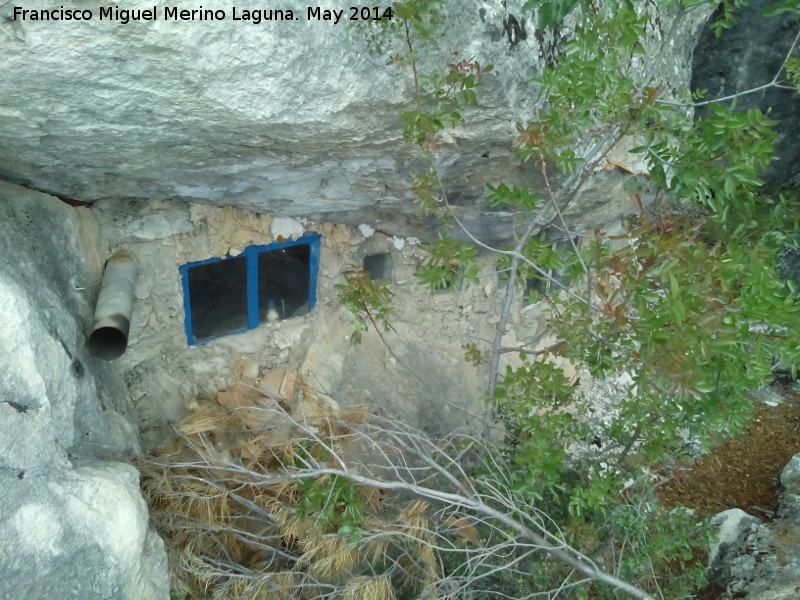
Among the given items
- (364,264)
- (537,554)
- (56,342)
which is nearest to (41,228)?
(56,342)

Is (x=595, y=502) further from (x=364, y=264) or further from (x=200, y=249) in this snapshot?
(x=200, y=249)

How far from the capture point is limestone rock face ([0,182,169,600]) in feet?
5.96

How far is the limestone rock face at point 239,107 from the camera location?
1.66 m

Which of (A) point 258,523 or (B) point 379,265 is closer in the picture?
(A) point 258,523

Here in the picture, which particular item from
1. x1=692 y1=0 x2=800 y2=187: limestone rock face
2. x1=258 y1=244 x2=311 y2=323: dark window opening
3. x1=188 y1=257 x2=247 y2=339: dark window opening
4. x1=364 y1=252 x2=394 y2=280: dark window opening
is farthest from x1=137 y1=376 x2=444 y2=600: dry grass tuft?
x1=692 y1=0 x2=800 y2=187: limestone rock face

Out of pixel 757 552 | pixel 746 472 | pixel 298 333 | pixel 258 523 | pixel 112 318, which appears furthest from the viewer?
pixel 746 472

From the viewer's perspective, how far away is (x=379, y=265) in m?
3.63

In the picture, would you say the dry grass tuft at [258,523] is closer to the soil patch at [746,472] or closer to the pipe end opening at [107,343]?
the pipe end opening at [107,343]

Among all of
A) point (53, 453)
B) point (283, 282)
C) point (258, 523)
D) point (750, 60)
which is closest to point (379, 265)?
point (283, 282)

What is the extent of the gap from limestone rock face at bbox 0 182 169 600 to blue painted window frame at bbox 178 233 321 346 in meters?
0.62

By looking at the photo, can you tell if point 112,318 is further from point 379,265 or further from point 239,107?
point 379,265

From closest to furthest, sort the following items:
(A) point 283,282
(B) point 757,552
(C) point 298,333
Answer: (A) point 283,282 < (C) point 298,333 < (B) point 757,552

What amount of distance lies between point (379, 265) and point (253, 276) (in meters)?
0.80

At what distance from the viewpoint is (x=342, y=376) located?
3.58 metres
